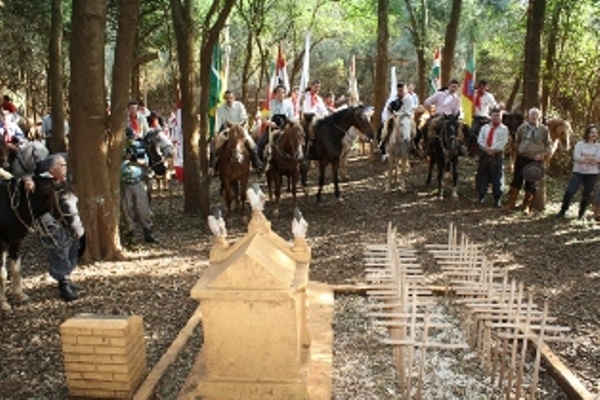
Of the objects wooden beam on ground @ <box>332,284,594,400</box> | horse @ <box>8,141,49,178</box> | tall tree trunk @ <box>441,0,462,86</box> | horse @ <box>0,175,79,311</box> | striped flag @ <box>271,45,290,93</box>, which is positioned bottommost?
wooden beam on ground @ <box>332,284,594,400</box>

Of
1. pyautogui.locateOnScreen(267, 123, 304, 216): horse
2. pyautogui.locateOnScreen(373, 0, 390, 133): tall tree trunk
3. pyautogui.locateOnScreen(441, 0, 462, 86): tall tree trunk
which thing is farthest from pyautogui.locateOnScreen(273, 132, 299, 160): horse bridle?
pyautogui.locateOnScreen(441, 0, 462, 86): tall tree trunk

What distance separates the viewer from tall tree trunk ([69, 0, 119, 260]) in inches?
316

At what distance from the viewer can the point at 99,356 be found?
5160mm

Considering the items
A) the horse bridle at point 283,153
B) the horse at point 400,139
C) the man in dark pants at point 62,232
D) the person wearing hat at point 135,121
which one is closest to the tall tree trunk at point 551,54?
the horse at point 400,139

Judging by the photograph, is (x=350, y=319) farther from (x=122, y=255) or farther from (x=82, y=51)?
(x=82, y=51)

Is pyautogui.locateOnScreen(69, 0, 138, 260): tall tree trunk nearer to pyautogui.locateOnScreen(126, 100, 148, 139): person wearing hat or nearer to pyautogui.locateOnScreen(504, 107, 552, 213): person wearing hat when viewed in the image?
pyautogui.locateOnScreen(126, 100, 148, 139): person wearing hat

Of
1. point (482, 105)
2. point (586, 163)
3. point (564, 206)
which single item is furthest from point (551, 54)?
point (564, 206)

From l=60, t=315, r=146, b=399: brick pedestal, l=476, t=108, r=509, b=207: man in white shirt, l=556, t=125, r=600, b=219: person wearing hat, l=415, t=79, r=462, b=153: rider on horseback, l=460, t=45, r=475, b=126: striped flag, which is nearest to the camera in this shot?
l=60, t=315, r=146, b=399: brick pedestal

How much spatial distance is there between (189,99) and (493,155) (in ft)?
21.7

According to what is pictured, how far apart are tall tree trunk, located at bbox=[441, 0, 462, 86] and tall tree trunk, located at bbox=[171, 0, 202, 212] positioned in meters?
9.91

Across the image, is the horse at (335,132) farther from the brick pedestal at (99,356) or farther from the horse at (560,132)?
the brick pedestal at (99,356)

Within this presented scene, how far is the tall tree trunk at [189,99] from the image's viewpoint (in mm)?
11453

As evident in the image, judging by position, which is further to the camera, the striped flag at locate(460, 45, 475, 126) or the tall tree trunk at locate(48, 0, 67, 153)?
the striped flag at locate(460, 45, 475, 126)

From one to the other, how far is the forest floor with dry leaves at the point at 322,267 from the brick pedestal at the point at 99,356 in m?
0.31
